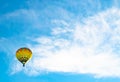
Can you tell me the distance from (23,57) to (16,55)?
1584mm

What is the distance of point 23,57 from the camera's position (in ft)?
257

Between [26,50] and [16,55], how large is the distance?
7.48 ft

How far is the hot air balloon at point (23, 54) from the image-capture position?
256 ft

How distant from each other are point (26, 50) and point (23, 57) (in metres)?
1.46

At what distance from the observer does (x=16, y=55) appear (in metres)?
79.0

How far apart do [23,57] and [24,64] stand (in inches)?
54.8

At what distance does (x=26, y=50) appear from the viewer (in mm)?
78438

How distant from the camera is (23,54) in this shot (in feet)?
256

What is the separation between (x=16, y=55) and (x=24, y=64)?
2.37 meters

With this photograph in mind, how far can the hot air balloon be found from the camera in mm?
78062
